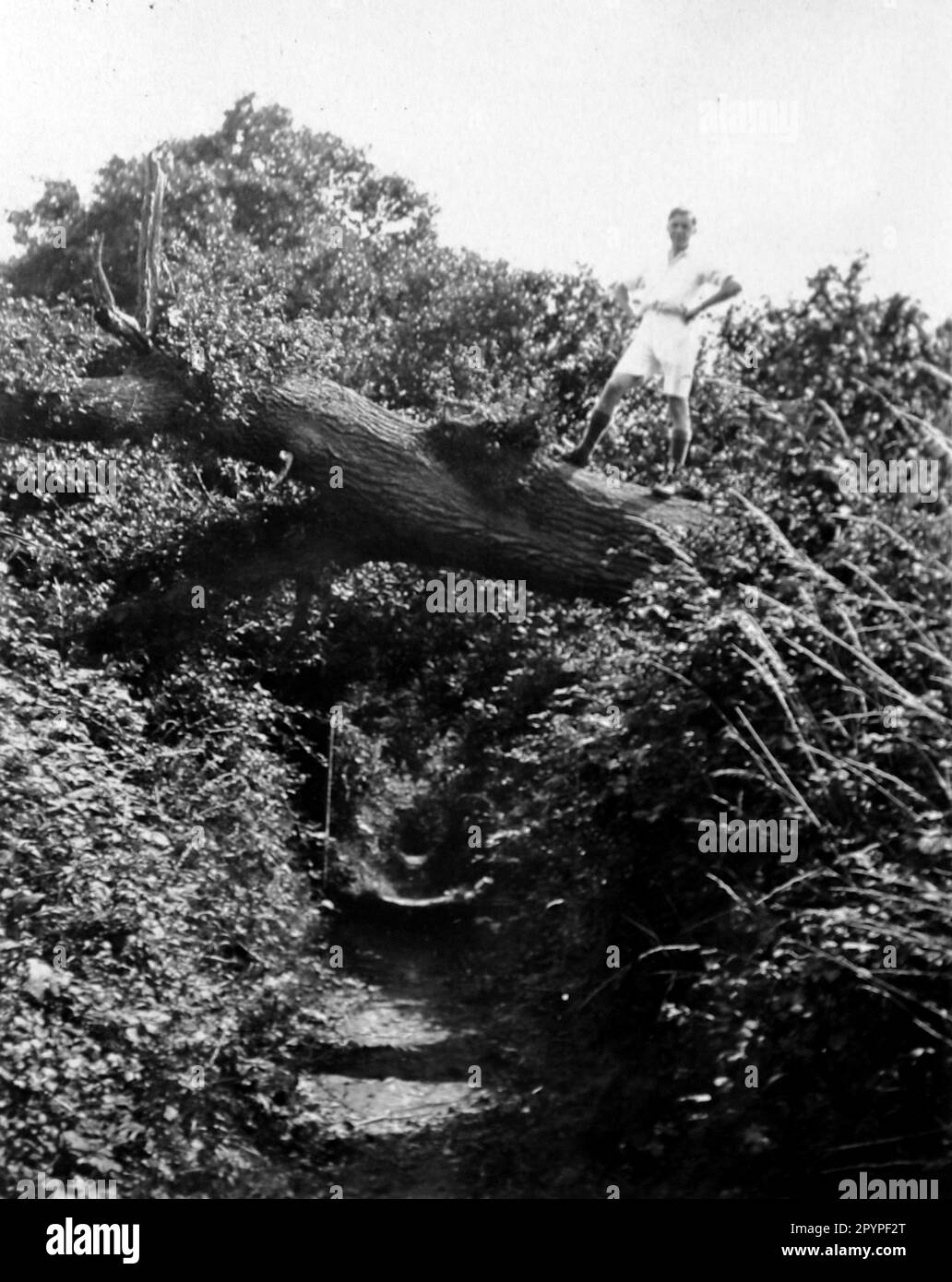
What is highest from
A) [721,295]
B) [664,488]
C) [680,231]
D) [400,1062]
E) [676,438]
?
[680,231]

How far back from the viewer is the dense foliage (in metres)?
2.54

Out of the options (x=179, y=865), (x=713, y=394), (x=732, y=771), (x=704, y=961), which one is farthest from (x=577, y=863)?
(x=713, y=394)

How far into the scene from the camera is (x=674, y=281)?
11.0 ft

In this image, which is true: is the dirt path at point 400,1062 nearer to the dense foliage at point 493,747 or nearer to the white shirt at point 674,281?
the dense foliage at point 493,747

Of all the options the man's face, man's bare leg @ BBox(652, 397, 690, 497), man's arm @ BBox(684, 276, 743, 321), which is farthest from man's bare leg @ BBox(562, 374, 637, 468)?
the man's face

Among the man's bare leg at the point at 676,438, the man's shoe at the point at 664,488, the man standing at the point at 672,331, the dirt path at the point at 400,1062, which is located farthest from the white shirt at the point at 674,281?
the dirt path at the point at 400,1062

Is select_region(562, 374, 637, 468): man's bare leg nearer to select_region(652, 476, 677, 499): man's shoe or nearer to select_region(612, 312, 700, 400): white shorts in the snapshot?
select_region(612, 312, 700, 400): white shorts

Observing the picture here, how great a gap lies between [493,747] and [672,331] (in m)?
1.13

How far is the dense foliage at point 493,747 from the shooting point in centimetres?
254

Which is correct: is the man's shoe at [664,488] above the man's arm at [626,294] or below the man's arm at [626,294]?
below

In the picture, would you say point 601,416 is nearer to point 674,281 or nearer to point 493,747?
point 674,281

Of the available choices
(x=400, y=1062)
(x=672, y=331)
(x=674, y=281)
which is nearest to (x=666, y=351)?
(x=672, y=331)
